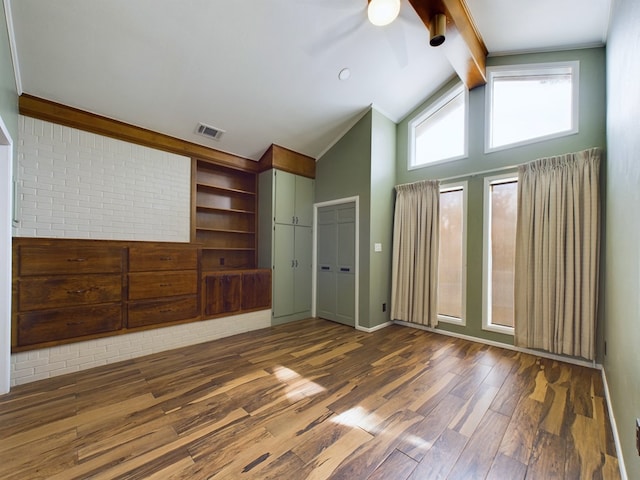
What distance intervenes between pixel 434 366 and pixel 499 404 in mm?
675

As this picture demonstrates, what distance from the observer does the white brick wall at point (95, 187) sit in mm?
2553

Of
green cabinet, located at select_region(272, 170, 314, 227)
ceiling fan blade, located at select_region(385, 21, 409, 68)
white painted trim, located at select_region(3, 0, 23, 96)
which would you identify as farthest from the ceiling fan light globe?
white painted trim, located at select_region(3, 0, 23, 96)

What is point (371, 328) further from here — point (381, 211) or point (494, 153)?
point (494, 153)

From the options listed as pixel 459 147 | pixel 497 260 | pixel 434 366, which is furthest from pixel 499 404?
pixel 459 147

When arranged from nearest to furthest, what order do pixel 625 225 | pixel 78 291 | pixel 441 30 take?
pixel 625 225, pixel 441 30, pixel 78 291

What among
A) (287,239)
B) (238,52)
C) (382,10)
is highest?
(382,10)

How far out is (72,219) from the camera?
274 cm

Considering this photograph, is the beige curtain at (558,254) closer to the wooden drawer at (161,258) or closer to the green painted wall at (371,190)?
the green painted wall at (371,190)

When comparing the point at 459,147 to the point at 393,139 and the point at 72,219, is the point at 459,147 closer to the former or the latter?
the point at 393,139

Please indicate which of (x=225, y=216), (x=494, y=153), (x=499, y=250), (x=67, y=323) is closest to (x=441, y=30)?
(x=494, y=153)

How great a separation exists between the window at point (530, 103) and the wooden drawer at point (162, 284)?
13.4ft

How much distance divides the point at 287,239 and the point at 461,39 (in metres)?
3.27

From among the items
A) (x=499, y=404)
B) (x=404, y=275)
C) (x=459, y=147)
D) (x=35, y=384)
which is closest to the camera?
(x=499, y=404)

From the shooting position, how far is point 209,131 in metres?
3.51
